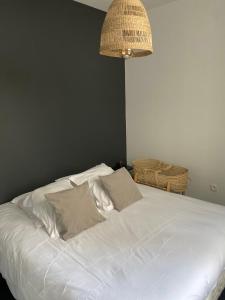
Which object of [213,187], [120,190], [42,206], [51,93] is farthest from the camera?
[213,187]

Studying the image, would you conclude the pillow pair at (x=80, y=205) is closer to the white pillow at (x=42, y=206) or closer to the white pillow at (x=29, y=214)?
the white pillow at (x=42, y=206)

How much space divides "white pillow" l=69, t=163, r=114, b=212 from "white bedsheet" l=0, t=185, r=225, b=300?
0.17 metres

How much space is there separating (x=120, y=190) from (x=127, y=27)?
149 cm

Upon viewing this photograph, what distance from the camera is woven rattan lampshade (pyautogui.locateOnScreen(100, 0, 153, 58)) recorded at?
4.63 ft

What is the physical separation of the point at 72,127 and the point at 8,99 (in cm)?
80

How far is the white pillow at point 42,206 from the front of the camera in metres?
1.98

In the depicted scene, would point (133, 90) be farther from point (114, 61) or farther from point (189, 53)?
point (189, 53)

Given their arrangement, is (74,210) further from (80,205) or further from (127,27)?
(127,27)

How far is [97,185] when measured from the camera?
2.52 meters

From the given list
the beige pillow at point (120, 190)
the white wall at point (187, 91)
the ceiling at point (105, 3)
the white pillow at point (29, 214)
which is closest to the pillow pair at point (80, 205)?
the beige pillow at point (120, 190)

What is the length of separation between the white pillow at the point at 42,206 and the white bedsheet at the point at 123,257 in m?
0.07

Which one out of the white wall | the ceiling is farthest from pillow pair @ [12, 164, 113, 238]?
the ceiling

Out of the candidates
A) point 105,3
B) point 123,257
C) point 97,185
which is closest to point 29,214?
point 97,185

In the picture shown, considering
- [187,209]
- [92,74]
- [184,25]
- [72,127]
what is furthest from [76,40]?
[187,209]
